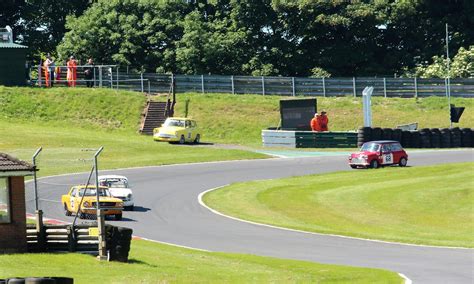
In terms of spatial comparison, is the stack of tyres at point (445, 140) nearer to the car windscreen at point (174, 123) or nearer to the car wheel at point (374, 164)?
the car wheel at point (374, 164)

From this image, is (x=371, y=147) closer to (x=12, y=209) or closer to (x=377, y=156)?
(x=377, y=156)

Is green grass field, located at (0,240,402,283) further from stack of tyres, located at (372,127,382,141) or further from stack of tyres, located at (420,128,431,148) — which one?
stack of tyres, located at (420,128,431,148)

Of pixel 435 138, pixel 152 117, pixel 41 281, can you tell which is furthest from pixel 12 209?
pixel 152 117

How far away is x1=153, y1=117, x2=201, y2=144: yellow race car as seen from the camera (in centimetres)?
6500

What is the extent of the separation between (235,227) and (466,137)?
99.0 feet

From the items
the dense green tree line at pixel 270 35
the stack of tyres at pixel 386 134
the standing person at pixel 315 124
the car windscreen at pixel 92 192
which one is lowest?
the car windscreen at pixel 92 192

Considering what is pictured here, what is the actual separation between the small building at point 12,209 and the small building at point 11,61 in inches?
1745

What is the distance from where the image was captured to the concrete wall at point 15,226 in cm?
2895

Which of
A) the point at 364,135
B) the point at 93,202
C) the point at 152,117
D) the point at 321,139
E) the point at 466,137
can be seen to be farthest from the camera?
the point at 152,117

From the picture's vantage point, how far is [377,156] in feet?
177

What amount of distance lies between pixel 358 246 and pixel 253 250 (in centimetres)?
300

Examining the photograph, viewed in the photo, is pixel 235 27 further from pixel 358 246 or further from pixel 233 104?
pixel 358 246

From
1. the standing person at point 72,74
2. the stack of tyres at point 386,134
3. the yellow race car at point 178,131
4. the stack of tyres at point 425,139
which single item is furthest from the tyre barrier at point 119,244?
the standing person at point 72,74

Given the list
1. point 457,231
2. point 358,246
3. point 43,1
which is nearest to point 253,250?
point 358,246
